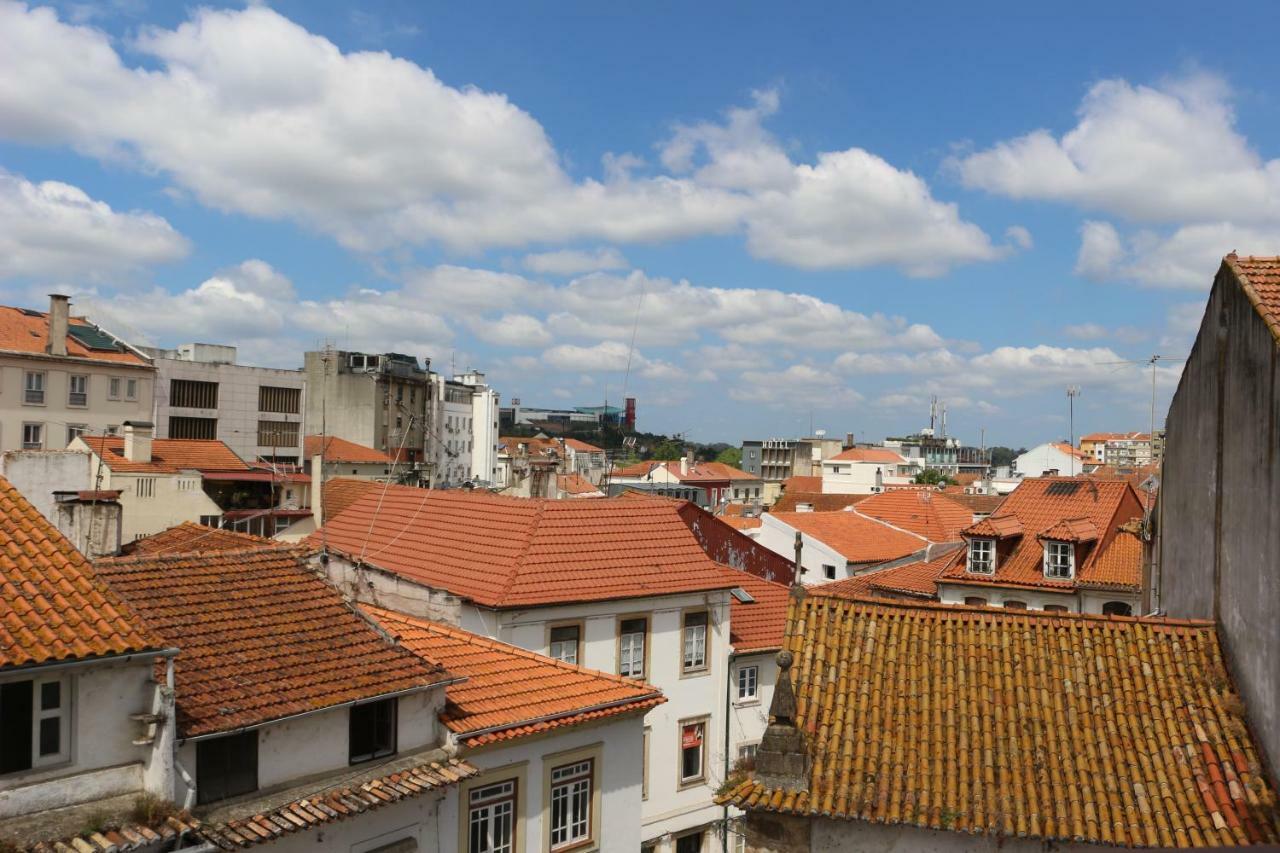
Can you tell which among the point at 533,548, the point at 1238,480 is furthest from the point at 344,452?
the point at 1238,480

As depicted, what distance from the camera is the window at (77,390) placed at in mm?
50062

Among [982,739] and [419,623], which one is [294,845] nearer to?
[419,623]

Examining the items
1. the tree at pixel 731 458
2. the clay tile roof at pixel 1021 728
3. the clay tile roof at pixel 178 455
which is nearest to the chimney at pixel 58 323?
the clay tile roof at pixel 178 455

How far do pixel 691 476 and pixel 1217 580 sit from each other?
99513 mm

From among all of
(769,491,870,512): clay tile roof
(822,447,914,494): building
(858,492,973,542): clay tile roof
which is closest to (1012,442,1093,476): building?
(822,447,914,494): building

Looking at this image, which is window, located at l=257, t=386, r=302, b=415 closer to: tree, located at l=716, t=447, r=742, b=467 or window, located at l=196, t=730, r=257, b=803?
window, located at l=196, t=730, r=257, b=803

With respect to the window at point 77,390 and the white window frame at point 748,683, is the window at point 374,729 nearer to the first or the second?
the white window frame at point 748,683

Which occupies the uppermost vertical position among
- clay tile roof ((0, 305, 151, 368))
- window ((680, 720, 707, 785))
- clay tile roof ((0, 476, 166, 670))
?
clay tile roof ((0, 305, 151, 368))

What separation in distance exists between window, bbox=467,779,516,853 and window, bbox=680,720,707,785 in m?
8.85

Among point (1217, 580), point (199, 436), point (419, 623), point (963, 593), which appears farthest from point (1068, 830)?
point (199, 436)

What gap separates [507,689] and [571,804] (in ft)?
7.97

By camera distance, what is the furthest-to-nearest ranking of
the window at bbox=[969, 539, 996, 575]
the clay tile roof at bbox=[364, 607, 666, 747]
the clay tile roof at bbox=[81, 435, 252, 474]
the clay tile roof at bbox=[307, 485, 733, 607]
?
the clay tile roof at bbox=[81, 435, 252, 474]
the window at bbox=[969, 539, 996, 575]
the clay tile roof at bbox=[307, 485, 733, 607]
the clay tile roof at bbox=[364, 607, 666, 747]

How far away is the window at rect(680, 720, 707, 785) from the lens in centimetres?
2414

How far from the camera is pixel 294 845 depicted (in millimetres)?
12492
